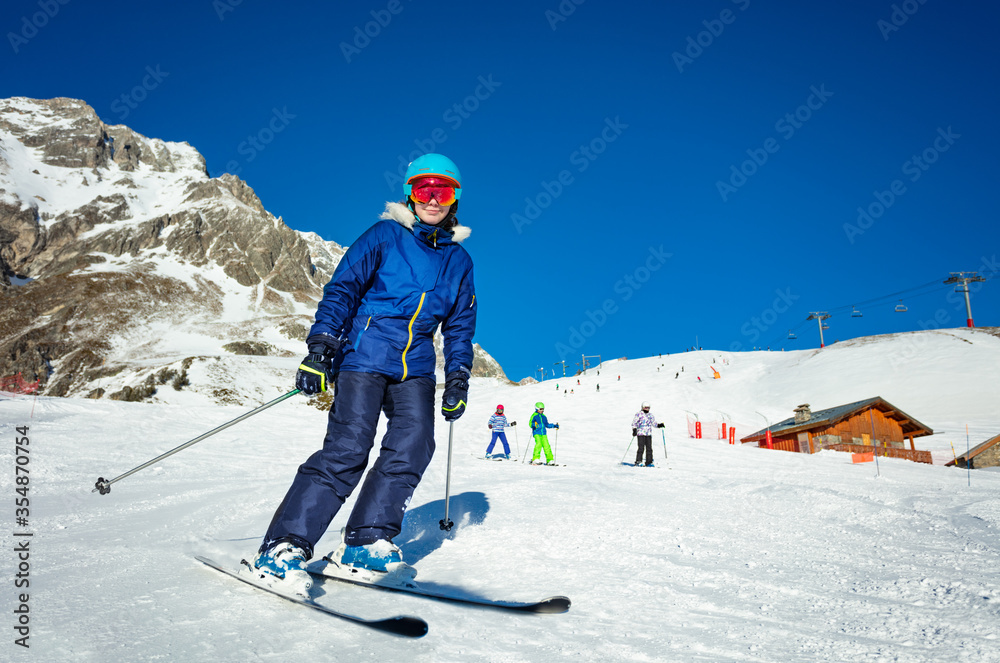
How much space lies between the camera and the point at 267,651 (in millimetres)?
1853

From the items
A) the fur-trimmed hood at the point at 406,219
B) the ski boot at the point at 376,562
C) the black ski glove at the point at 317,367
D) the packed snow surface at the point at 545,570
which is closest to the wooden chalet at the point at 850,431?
the packed snow surface at the point at 545,570

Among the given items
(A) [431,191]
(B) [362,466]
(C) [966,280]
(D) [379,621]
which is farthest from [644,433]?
(C) [966,280]

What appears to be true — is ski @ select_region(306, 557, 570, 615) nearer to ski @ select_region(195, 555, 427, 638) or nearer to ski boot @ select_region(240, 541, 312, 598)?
ski boot @ select_region(240, 541, 312, 598)

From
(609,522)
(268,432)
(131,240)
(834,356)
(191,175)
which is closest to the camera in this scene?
(609,522)

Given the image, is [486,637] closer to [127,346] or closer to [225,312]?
[127,346]

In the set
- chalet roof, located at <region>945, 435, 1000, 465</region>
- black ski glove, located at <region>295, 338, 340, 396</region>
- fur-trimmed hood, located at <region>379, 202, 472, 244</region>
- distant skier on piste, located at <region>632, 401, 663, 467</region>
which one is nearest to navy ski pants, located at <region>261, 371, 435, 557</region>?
black ski glove, located at <region>295, 338, 340, 396</region>

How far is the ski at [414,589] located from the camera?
2.39m

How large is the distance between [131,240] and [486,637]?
145m

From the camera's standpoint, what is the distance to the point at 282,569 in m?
2.45

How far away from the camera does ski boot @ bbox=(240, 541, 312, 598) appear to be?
94.3 inches

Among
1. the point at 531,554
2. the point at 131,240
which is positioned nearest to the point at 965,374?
the point at 531,554

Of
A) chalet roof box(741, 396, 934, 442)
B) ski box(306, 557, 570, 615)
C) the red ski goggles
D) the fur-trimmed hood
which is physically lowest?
ski box(306, 557, 570, 615)

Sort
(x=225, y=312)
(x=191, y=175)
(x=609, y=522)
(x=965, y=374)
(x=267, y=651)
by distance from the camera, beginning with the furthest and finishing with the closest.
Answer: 1. (x=191, y=175)
2. (x=225, y=312)
3. (x=965, y=374)
4. (x=609, y=522)
5. (x=267, y=651)

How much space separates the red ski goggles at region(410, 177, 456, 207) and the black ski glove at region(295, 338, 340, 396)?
104 centimetres
